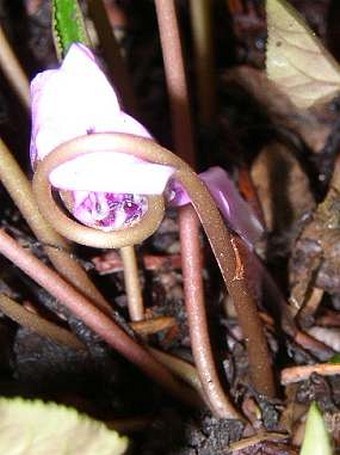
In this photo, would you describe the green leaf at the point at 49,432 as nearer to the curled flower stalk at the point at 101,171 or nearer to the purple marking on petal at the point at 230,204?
the curled flower stalk at the point at 101,171

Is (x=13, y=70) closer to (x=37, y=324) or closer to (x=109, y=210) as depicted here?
(x=37, y=324)

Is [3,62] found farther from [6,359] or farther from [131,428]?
[131,428]

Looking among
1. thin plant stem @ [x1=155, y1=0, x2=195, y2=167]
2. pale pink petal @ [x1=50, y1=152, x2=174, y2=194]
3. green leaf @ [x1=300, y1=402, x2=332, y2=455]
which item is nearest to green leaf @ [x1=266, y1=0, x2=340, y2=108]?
thin plant stem @ [x1=155, y1=0, x2=195, y2=167]

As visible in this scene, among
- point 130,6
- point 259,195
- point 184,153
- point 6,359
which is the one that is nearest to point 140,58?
point 130,6

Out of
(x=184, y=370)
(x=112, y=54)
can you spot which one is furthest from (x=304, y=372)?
(x=112, y=54)

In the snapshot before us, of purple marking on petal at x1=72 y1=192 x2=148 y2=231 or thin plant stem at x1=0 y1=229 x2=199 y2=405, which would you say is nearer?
purple marking on petal at x1=72 y1=192 x2=148 y2=231

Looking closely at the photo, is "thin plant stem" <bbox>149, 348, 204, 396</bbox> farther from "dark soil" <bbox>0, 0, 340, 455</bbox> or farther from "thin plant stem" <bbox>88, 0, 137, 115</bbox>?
"thin plant stem" <bbox>88, 0, 137, 115</bbox>

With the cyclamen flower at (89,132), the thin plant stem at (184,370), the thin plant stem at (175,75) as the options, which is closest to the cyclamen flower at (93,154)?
the cyclamen flower at (89,132)
